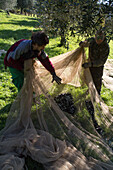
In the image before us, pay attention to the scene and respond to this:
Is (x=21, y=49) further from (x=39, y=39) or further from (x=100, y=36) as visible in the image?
(x=100, y=36)

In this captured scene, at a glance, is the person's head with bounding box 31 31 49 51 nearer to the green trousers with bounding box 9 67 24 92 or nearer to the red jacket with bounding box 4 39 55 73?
the red jacket with bounding box 4 39 55 73

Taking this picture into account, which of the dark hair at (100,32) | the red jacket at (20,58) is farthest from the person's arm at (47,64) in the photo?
the dark hair at (100,32)

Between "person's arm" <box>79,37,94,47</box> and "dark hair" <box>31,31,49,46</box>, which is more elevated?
"dark hair" <box>31,31,49,46</box>

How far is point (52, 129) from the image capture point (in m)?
2.84

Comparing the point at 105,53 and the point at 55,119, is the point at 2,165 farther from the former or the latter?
the point at 105,53

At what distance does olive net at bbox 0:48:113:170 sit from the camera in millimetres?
2402

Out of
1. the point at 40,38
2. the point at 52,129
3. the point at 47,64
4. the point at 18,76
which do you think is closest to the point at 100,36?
the point at 47,64

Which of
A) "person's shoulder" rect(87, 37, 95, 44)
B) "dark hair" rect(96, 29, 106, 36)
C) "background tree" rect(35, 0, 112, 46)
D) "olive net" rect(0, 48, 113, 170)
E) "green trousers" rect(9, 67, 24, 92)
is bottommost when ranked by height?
"olive net" rect(0, 48, 113, 170)

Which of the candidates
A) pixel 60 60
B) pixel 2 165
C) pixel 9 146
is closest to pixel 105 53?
pixel 60 60

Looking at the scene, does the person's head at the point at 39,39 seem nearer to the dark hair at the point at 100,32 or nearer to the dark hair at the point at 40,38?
the dark hair at the point at 40,38

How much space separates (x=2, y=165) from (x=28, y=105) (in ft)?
3.24

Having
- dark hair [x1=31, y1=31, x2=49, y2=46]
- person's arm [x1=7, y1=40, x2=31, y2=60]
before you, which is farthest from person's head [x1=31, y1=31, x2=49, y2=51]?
person's arm [x1=7, y1=40, x2=31, y2=60]

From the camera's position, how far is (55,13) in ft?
8.60

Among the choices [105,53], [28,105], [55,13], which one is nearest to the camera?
[55,13]
